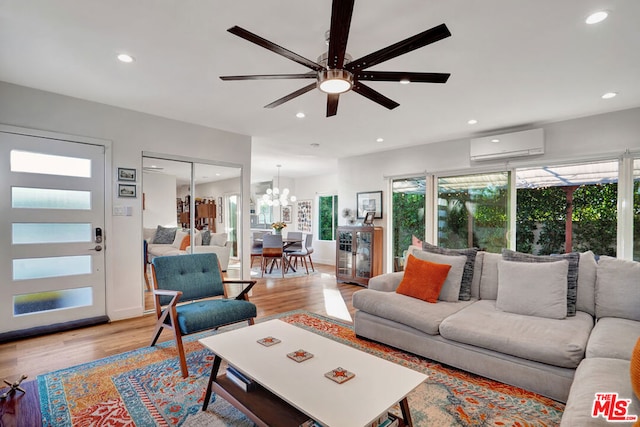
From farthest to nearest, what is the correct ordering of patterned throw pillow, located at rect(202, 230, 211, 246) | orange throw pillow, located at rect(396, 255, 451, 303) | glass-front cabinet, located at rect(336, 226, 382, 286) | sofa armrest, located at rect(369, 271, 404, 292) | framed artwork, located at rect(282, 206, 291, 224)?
framed artwork, located at rect(282, 206, 291, 224)
glass-front cabinet, located at rect(336, 226, 382, 286)
patterned throw pillow, located at rect(202, 230, 211, 246)
sofa armrest, located at rect(369, 271, 404, 292)
orange throw pillow, located at rect(396, 255, 451, 303)

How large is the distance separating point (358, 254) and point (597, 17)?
4.62 meters

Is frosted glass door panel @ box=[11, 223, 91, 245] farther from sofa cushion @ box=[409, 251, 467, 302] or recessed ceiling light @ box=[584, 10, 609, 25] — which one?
recessed ceiling light @ box=[584, 10, 609, 25]

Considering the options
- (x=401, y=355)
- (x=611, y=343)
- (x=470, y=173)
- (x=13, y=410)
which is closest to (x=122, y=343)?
(x=13, y=410)

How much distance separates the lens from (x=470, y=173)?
16.2 ft

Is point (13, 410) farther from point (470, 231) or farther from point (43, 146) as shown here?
point (470, 231)

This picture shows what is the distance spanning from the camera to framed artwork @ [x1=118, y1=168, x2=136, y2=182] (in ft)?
12.4

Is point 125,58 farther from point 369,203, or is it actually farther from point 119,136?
point 369,203

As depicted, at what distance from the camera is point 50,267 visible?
3379 millimetres

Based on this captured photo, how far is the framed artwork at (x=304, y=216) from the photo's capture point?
9.29 metres

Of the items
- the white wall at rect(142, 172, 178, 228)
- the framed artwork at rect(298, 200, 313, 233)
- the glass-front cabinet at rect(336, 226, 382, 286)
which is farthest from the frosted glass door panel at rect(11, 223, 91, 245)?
the framed artwork at rect(298, 200, 313, 233)

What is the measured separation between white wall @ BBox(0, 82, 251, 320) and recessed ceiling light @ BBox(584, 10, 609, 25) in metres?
4.19

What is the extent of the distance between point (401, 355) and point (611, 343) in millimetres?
1455

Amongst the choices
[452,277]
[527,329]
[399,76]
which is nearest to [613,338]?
[527,329]
